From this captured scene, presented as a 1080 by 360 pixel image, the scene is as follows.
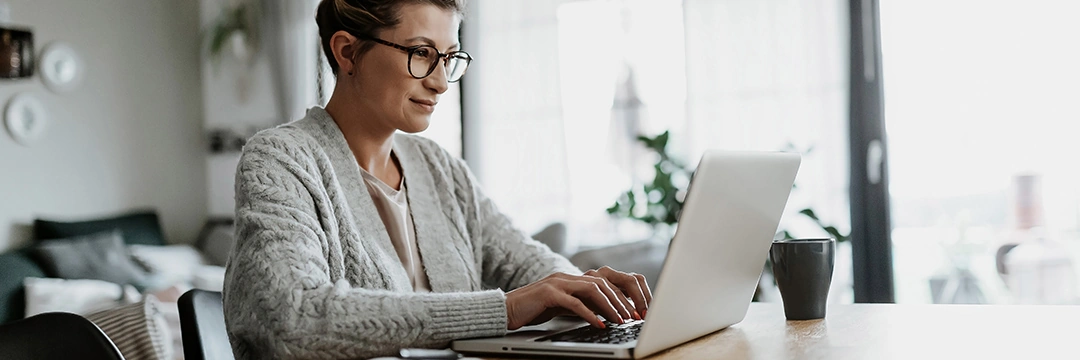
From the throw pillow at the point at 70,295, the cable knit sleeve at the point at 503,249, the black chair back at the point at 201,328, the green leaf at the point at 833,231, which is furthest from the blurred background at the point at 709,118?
the black chair back at the point at 201,328

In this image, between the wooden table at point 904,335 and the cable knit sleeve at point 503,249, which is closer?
the wooden table at point 904,335

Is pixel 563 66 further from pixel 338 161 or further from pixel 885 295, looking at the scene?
pixel 338 161

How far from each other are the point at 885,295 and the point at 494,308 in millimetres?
2905

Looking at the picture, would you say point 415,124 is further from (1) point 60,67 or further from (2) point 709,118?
(1) point 60,67

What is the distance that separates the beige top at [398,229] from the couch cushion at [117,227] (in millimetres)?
3571

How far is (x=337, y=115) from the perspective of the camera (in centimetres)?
146

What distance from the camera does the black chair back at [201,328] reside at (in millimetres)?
1272

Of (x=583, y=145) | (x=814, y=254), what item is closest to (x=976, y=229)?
(x=583, y=145)

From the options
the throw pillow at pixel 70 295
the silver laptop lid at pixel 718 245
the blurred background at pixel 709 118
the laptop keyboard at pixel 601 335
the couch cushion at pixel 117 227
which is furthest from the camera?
the couch cushion at pixel 117 227

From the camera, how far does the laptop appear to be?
862 millimetres

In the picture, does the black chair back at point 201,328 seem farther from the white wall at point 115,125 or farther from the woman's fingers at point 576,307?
the white wall at point 115,125

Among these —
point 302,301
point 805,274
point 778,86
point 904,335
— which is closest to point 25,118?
point 778,86

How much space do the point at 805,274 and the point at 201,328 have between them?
808 millimetres

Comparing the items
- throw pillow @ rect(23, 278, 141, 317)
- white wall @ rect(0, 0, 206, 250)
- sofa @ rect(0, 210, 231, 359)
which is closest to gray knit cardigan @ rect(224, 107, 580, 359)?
sofa @ rect(0, 210, 231, 359)
